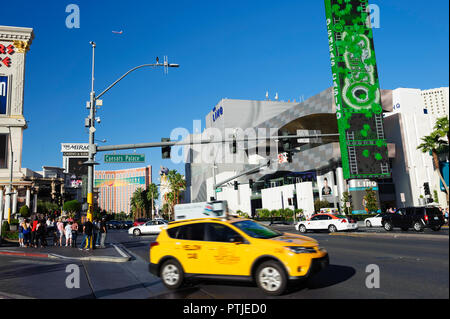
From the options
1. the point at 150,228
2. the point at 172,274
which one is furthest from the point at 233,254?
the point at 150,228

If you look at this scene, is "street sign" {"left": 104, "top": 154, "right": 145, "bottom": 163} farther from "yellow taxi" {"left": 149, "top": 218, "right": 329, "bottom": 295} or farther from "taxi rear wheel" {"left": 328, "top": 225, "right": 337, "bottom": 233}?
"taxi rear wheel" {"left": 328, "top": 225, "right": 337, "bottom": 233}

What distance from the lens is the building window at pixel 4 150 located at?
67.9 m

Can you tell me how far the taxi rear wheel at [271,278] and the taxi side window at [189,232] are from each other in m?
1.71

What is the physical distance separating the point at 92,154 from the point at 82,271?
25.1 ft

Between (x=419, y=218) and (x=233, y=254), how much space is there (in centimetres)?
2062

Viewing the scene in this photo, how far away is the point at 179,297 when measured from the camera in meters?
7.35

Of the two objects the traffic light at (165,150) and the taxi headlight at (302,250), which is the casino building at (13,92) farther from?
the taxi headlight at (302,250)

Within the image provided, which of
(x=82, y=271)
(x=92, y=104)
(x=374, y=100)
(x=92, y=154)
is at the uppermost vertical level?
(x=374, y=100)

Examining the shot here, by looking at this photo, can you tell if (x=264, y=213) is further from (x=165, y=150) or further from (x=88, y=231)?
(x=165, y=150)

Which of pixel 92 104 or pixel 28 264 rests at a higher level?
pixel 92 104

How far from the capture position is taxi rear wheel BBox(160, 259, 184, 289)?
27.0 ft
